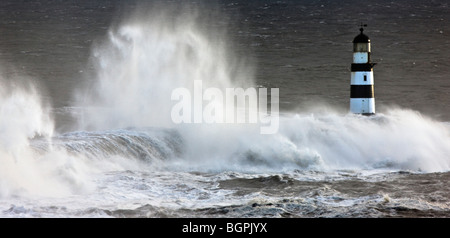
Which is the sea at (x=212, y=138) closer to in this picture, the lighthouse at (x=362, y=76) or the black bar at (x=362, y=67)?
the lighthouse at (x=362, y=76)

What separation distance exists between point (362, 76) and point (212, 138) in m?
4.46

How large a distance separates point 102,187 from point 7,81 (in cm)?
1899

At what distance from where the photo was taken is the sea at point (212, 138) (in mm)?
14883

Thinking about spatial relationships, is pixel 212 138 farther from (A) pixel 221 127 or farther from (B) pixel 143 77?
(B) pixel 143 77

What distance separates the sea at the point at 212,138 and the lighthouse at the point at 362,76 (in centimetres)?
45

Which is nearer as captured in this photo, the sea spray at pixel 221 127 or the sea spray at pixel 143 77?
the sea spray at pixel 221 127

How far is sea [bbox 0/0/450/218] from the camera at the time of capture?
48.8ft

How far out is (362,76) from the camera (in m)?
22.4

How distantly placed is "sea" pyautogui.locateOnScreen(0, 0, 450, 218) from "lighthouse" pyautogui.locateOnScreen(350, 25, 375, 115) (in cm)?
45

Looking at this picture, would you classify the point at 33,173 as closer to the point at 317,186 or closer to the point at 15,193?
the point at 15,193

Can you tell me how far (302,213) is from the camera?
46.6ft
